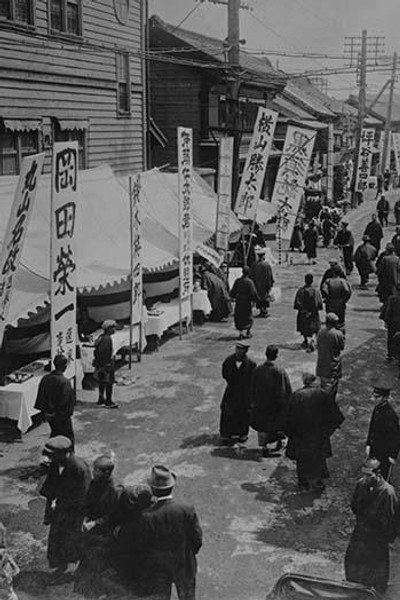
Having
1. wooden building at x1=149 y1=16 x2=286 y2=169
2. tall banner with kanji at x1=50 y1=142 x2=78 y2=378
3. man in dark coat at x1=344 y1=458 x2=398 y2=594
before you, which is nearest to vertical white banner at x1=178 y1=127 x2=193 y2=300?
tall banner with kanji at x1=50 y1=142 x2=78 y2=378

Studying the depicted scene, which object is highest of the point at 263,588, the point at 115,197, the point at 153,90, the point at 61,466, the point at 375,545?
the point at 153,90

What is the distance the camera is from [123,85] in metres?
22.2

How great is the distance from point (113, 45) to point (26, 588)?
55.7 ft

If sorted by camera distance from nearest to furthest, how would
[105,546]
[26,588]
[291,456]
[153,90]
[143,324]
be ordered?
[105,546] → [26,588] → [291,456] → [143,324] → [153,90]

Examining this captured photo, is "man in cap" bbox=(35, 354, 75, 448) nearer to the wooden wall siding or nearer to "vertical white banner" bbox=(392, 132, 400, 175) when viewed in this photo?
the wooden wall siding

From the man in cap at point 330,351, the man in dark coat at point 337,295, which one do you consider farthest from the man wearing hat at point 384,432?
the man in dark coat at point 337,295

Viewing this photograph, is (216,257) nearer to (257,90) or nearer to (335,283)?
(335,283)

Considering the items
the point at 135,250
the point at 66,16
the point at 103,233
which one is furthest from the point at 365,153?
the point at 135,250

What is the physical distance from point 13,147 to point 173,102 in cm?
1484

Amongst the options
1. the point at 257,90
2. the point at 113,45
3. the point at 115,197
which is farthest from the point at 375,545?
the point at 257,90

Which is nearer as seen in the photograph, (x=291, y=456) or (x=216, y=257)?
(x=291, y=456)

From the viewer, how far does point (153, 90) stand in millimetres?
31719

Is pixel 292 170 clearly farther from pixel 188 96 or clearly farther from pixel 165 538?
pixel 165 538

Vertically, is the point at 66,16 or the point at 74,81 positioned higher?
the point at 66,16
